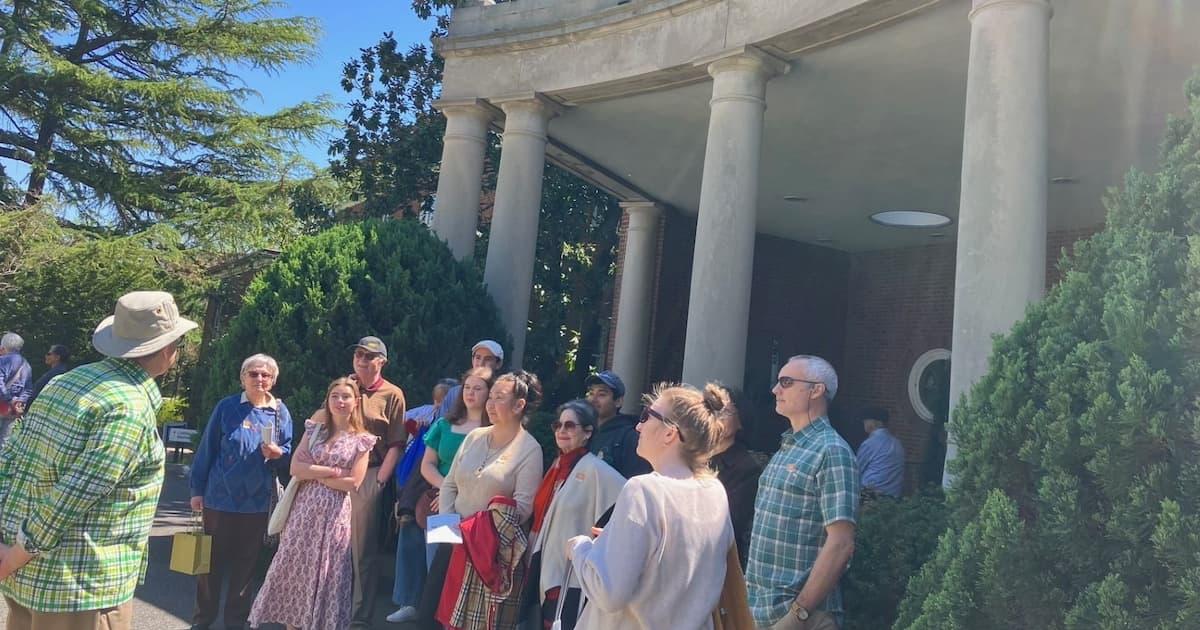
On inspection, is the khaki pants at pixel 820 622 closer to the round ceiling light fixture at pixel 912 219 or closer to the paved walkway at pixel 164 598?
the paved walkway at pixel 164 598

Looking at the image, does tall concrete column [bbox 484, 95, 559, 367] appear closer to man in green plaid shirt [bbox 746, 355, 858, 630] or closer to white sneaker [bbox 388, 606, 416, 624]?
white sneaker [bbox 388, 606, 416, 624]

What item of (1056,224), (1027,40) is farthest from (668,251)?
(1027,40)

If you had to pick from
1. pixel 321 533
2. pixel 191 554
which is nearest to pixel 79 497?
pixel 191 554

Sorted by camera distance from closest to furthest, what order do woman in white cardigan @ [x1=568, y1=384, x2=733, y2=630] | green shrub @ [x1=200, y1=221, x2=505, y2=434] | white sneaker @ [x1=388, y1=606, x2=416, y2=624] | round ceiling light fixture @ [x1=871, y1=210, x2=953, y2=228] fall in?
woman in white cardigan @ [x1=568, y1=384, x2=733, y2=630] < white sneaker @ [x1=388, y1=606, x2=416, y2=624] < green shrub @ [x1=200, y1=221, x2=505, y2=434] < round ceiling light fixture @ [x1=871, y1=210, x2=953, y2=228]

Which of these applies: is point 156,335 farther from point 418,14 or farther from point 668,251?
point 418,14

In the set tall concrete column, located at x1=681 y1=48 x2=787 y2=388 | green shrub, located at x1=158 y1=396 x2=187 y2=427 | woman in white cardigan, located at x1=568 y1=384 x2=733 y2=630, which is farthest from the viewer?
green shrub, located at x1=158 y1=396 x2=187 y2=427

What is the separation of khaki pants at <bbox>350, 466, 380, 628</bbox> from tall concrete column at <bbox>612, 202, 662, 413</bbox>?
30.4 feet

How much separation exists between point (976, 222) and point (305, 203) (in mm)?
16981

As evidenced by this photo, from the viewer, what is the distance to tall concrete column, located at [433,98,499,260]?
11695 mm

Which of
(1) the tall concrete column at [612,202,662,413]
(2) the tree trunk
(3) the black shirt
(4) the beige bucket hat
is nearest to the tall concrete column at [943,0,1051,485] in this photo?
(3) the black shirt

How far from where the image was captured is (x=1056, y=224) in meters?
14.2

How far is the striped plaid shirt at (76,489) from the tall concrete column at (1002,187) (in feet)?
15.3

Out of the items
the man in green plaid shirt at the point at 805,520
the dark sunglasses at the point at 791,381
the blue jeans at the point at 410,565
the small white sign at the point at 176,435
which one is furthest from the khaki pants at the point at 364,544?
the small white sign at the point at 176,435

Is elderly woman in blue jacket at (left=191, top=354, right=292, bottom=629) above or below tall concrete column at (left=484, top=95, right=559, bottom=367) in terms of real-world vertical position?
below
